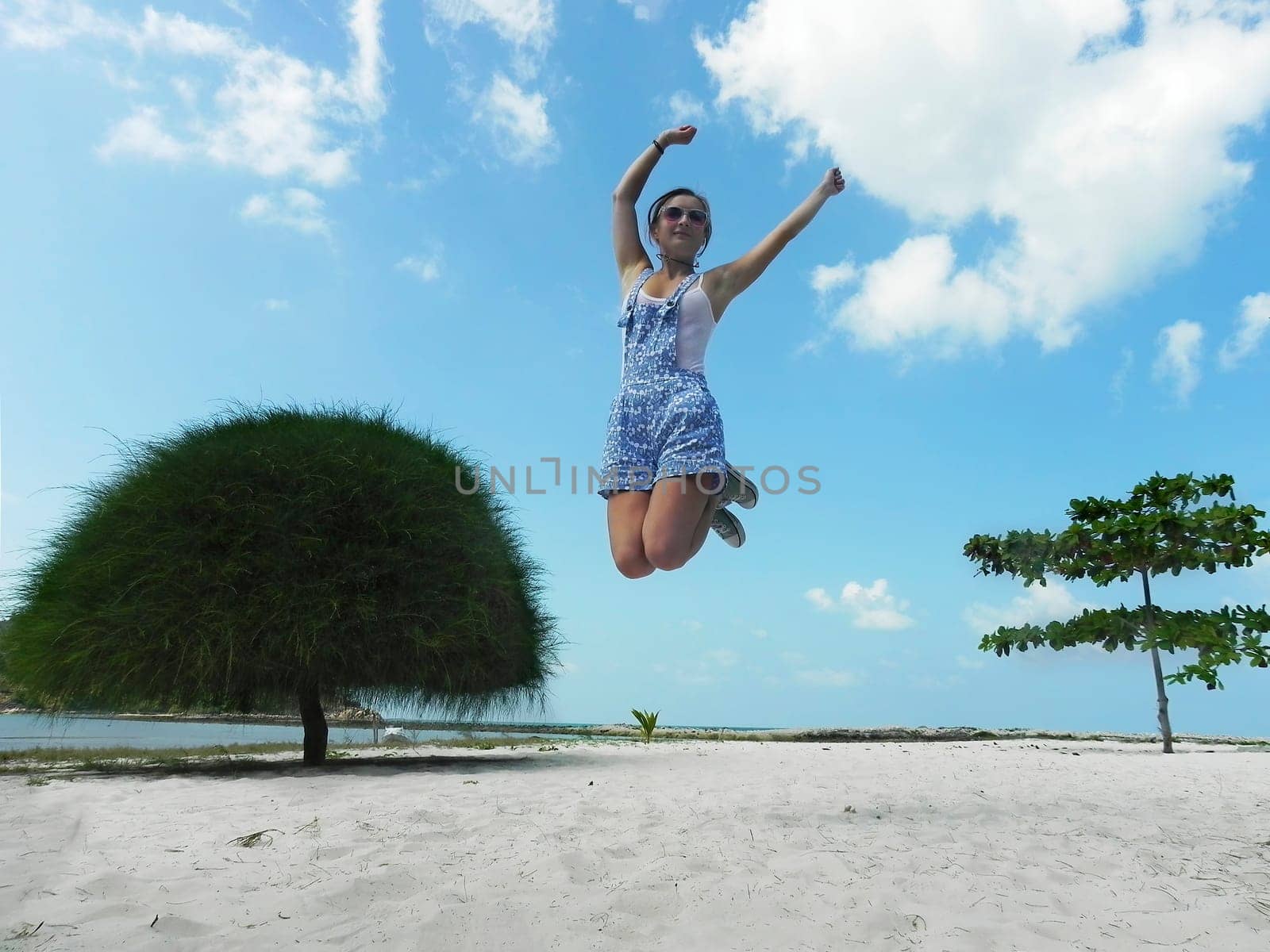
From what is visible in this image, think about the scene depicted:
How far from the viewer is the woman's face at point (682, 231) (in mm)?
4250

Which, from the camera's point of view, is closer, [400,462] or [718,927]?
[718,927]

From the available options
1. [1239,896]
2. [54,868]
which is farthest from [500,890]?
[1239,896]

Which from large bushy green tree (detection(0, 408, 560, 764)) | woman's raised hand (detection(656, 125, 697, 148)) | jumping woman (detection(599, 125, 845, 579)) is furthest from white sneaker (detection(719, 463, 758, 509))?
large bushy green tree (detection(0, 408, 560, 764))

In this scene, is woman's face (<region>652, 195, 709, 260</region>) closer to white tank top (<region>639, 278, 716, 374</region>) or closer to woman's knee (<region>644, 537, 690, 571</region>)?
white tank top (<region>639, 278, 716, 374</region>)

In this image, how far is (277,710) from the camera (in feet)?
40.5

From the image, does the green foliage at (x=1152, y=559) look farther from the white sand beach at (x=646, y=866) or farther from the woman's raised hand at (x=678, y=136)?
the woman's raised hand at (x=678, y=136)

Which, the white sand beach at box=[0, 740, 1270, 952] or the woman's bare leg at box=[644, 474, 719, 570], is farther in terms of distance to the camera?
the white sand beach at box=[0, 740, 1270, 952]

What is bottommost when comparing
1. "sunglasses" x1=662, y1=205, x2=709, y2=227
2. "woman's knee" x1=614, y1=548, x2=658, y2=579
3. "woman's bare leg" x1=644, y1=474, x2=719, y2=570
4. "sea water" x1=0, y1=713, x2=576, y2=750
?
"sea water" x1=0, y1=713, x2=576, y2=750

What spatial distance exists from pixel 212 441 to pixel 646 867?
9.35 meters

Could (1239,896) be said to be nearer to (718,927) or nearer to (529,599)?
(718,927)

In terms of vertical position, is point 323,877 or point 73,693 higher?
point 73,693

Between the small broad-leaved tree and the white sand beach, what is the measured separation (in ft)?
16.3

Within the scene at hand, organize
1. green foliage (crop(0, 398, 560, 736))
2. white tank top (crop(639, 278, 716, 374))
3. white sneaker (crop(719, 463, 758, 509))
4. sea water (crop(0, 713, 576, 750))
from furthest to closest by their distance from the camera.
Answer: sea water (crop(0, 713, 576, 750))
green foliage (crop(0, 398, 560, 736))
white tank top (crop(639, 278, 716, 374))
white sneaker (crop(719, 463, 758, 509))

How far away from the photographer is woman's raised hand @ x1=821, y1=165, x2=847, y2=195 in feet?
13.2
